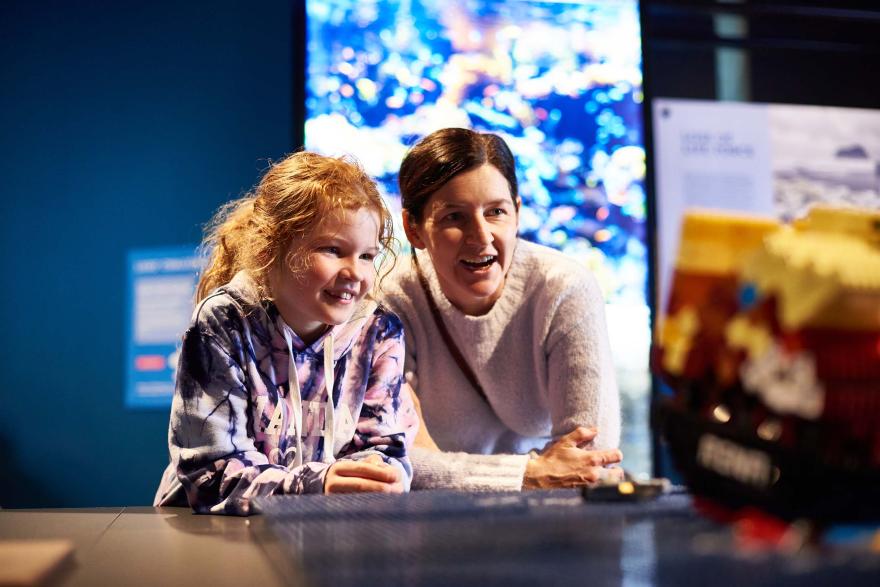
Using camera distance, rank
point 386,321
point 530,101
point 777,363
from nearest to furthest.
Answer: point 777,363 → point 386,321 → point 530,101

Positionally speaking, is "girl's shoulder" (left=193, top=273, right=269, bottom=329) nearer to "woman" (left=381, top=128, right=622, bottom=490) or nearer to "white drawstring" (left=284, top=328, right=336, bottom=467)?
Result: "white drawstring" (left=284, top=328, right=336, bottom=467)

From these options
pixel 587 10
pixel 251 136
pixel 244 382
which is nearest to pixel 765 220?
pixel 244 382

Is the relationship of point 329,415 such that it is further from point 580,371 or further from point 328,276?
point 580,371

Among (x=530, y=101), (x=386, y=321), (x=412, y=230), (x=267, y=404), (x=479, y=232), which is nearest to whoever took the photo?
(x=267, y=404)

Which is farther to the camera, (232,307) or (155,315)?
(155,315)

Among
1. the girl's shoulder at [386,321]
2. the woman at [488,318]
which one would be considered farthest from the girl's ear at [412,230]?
the girl's shoulder at [386,321]

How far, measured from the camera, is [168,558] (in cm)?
74

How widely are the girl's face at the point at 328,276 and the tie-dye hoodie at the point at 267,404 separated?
38mm

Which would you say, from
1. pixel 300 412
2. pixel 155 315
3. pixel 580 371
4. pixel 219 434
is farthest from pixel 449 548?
pixel 155 315

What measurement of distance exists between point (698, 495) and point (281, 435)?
2.91ft

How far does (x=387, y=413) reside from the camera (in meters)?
1.47

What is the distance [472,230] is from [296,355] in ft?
1.49

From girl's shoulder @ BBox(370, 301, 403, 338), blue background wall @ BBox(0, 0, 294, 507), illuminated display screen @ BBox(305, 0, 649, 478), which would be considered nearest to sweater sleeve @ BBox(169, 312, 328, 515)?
girl's shoulder @ BBox(370, 301, 403, 338)

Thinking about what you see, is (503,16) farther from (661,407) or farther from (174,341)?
(661,407)
